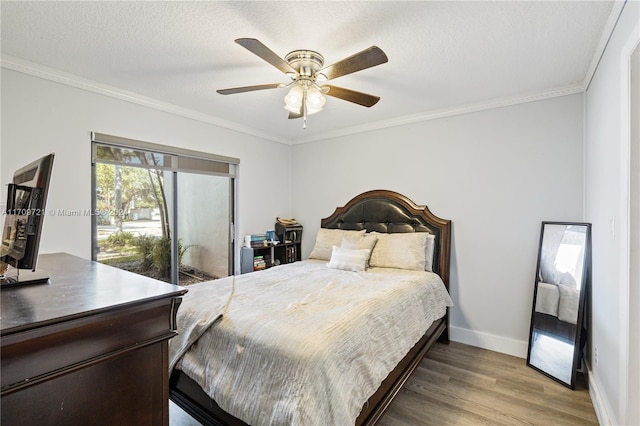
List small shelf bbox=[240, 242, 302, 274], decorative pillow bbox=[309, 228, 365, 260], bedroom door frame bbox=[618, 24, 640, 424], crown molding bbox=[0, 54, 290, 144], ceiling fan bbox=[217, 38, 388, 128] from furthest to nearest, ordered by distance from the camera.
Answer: small shelf bbox=[240, 242, 302, 274]
decorative pillow bbox=[309, 228, 365, 260]
crown molding bbox=[0, 54, 290, 144]
ceiling fan bbox=[217, 38, 388, 128]
bedroom door frame bbox=[618, 24, 640, 424]

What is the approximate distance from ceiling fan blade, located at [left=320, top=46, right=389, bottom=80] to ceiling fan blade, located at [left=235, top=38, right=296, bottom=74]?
0.25 meters

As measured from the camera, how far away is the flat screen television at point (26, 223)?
1037 millimetres

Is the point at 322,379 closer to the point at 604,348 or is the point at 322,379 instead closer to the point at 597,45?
the point at 604,348

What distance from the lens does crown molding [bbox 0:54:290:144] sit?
2.26 m

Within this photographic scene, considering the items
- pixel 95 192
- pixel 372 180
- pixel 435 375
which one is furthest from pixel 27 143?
pixel 435 375

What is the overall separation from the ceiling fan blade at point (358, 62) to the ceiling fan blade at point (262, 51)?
0.81 feet

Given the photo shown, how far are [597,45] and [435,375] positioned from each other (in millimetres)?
2708

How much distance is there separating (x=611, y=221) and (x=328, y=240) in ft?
8.30

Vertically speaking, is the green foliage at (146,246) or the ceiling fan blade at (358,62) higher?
the ceiling fan blade at (358,62)

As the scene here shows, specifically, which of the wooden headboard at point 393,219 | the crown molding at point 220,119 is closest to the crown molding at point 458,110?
the crown molding at point 220,119

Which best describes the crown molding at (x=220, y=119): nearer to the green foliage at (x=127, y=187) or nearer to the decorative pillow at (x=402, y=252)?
the green foliage at (x=127, y=187)

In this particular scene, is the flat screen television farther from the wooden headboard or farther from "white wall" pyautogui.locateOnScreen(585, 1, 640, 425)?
the wooden headboard

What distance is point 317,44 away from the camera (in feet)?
6.67

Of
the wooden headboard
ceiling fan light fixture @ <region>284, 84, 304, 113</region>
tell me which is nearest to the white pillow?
the wooden headboard
